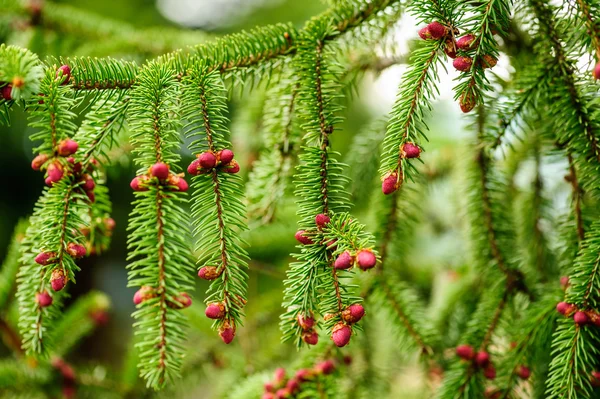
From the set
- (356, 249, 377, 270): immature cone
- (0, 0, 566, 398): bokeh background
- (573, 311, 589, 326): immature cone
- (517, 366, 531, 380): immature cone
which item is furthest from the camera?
(0, 0, 566, 398): bokeh background

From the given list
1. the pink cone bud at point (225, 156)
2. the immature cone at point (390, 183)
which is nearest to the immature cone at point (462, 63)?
the immature cone at point (390, 183)

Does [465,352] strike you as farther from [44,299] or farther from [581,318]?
[44,299]

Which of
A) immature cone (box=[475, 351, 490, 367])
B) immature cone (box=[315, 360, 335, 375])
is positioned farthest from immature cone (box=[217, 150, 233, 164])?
immature cone (box=[475, 351, 490, 367])

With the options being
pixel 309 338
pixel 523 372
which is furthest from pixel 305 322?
pixel 523 372

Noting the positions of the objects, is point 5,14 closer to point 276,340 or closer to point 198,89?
point 198,89

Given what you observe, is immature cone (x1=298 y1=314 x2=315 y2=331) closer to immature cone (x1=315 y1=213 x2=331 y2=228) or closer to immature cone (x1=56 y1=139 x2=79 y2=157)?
immature cone (x1=315 y1=213 x2=331 y2=228)
